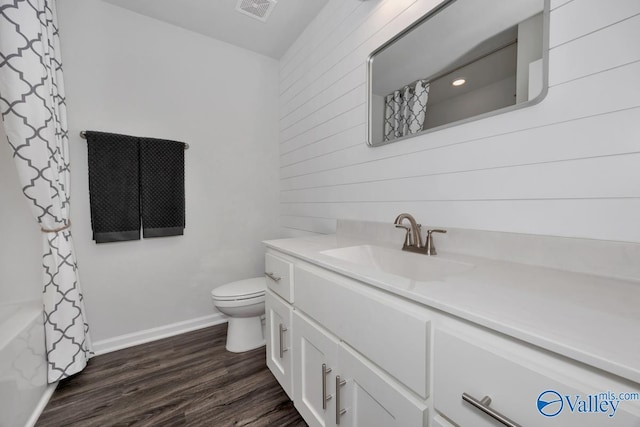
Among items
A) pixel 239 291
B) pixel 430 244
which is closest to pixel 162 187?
pixel 239 291

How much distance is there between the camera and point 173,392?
4.34 ft

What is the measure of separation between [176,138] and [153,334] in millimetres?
1570

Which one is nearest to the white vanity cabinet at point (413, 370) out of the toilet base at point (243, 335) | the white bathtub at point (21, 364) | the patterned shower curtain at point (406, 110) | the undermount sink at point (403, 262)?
the undermount sink at point (403, 262)

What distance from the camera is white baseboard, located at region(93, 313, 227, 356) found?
1714 millimetres

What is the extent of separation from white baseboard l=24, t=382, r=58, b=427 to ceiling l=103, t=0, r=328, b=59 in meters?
2.50

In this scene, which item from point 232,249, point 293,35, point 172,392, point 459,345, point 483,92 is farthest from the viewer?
point 232,249

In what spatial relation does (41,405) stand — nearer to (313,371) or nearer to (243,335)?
(243,335)

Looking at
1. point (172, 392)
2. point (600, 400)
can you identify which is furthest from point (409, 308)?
point (172, 392)

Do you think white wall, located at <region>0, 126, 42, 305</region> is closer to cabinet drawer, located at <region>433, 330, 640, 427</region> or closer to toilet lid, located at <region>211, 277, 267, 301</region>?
toilet lid, located at <region>211, 277, 267, 301</region>

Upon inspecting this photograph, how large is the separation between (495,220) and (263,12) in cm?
208

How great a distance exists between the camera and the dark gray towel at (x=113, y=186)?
165 cm

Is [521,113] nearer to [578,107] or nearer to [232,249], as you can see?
[578,107]

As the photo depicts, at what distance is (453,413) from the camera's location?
1.63 feet

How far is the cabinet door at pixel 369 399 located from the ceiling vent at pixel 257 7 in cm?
220
